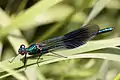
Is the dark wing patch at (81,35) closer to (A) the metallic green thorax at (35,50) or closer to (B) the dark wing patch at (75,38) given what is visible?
(B) the dark wing patch at (75,38)

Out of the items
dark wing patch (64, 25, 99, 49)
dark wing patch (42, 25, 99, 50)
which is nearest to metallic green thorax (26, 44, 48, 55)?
dark wing patch (42, 25, 99, 50)

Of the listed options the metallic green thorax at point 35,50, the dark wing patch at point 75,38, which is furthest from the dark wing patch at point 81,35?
the metallic green thorax at point 35,50

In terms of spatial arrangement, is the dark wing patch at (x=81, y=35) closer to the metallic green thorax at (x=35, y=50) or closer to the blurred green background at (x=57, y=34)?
the blurred green background at (x=57, y=34)

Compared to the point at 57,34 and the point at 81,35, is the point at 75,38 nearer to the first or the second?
the point at 81,35

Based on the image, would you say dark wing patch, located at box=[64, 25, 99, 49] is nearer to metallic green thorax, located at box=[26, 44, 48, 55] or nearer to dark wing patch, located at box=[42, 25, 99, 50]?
dark wing patch, located at box=[42, 25, 99, 50]

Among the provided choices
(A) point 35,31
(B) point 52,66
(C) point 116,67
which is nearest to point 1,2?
(A) point 35,31

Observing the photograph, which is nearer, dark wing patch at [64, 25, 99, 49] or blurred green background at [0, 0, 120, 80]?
blurred green background at [0, 0, 120, 80]

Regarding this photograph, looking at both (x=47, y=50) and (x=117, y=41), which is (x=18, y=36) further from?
(x=117, y=41)

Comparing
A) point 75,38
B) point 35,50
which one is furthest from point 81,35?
point 35,50

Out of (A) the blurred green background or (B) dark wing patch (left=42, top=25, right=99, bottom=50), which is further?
(B) dark wing patch (left=42, top=25, right=99, bottom=50)

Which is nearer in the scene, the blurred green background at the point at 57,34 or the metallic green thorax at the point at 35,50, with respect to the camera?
the blurred green background at the point at 57,34
